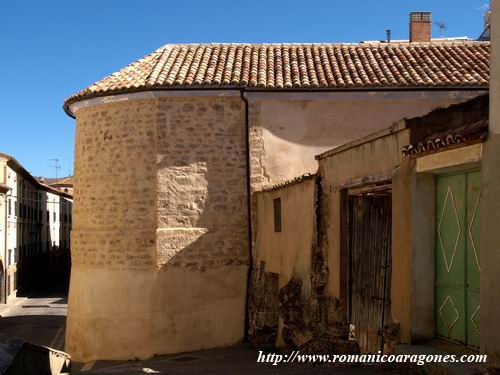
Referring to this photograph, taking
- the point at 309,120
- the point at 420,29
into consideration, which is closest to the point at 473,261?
the point at 309,120

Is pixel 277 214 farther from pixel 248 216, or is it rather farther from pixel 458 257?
pixel 458 257

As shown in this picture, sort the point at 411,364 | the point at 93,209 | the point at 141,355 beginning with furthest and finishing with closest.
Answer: the point at 93,209, the point at 141,355, the point at 411,364

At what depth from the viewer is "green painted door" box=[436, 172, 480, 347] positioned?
21.7 feet

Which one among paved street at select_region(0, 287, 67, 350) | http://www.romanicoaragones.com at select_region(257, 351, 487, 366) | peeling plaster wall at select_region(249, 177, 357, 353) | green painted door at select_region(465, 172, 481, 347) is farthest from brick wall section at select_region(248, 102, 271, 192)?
green painted door at select_region(465, 172, 481, 347)

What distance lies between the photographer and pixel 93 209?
15.9 meters

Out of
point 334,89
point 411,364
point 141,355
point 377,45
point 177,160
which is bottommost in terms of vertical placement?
point 141,355

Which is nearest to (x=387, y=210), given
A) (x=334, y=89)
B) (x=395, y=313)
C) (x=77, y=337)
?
(x=395, y=313)

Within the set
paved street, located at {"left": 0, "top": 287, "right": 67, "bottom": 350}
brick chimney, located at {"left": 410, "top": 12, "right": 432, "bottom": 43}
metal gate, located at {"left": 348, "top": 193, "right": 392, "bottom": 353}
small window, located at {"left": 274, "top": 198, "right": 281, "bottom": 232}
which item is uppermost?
brick chimney, located at {"left": 410, "top": 12, "right": 432, "bottom": 43}

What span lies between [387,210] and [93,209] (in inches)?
368

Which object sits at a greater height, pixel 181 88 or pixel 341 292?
pixel 181 88

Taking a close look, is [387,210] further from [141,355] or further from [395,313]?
[141,355]

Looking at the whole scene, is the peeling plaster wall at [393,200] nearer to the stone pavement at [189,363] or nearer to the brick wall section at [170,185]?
the stone pavement at [189,363]

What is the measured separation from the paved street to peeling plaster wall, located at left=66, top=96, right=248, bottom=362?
5191mm

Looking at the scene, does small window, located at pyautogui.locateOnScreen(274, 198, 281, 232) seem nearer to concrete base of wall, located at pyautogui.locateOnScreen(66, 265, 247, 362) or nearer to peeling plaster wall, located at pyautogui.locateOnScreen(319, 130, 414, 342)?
concrete base of wall, located at pyautogui.locateOnScreen(66, 265, 247, 362)
